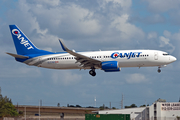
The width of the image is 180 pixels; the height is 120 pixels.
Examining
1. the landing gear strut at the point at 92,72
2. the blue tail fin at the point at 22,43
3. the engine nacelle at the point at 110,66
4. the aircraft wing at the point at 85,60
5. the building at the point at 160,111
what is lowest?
the building at the point at 160,111

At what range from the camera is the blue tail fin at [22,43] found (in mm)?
76688

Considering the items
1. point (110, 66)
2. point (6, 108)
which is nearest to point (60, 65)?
point (110, 66)

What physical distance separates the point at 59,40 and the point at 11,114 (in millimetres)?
36010

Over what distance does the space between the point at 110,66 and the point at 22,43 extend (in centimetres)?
2089

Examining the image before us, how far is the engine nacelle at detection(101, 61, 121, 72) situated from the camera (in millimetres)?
68938

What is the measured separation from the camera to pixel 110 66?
227ft

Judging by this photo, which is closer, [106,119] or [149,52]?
[106,119]

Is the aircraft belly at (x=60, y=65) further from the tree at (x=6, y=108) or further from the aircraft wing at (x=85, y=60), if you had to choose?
the tree at (x=6, y=108)

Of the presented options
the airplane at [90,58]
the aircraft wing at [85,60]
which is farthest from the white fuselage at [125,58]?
the aircraft wing at [85,60]

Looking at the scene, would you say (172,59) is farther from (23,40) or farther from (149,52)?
(23,40)

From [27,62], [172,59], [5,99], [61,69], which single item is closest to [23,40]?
[27,62]

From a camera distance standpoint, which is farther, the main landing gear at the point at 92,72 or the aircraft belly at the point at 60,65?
the main landing gear at the point at 92,72

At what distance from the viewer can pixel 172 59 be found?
229ft

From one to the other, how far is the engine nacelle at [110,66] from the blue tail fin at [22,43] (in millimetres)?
13724
